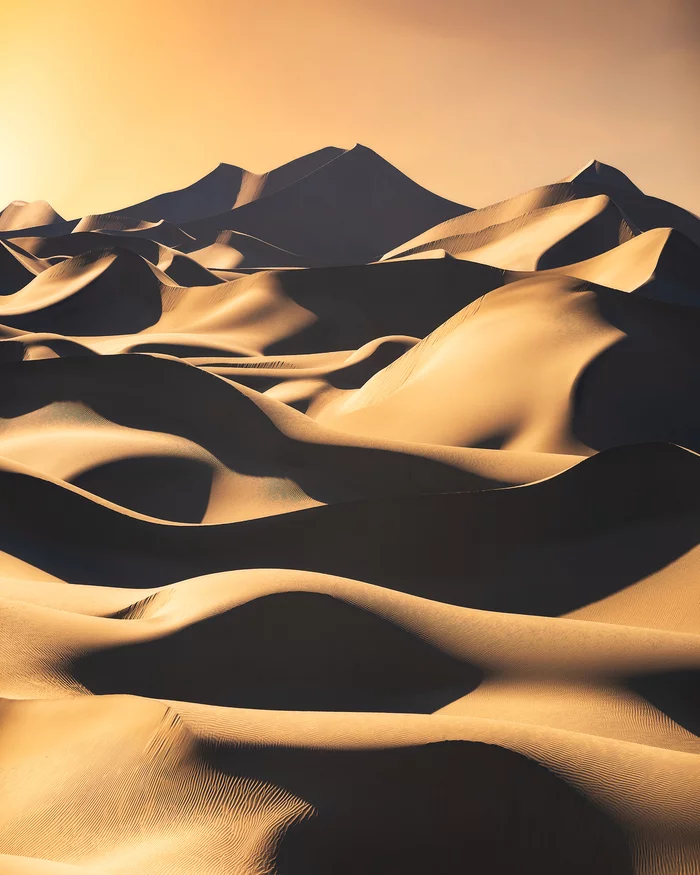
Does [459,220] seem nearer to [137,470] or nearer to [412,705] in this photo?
[137,470]

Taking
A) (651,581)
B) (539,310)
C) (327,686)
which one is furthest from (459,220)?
(327,686)

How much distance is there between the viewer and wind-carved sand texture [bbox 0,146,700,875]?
343 centimetres

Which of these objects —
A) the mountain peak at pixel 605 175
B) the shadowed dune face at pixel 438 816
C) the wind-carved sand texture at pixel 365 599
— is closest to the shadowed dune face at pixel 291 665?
the wind-carved sand texture at pixel 365 599

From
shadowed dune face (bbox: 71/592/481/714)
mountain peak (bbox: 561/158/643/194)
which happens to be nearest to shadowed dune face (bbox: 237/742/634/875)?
shadowed dune face (bbox: 71/592/481/714)

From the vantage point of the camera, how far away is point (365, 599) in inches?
212

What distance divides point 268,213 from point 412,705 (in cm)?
3506

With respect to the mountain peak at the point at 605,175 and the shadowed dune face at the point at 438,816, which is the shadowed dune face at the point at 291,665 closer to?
the shadowed dune face at the point at 438,816

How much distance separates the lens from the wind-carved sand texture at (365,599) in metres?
3.43

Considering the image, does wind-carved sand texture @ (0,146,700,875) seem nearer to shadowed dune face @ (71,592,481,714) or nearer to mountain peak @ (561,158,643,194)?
shadowed dune face @ (71,592,481,714)

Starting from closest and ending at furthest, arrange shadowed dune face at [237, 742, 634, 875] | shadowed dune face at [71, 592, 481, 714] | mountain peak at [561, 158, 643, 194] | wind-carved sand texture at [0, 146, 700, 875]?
shadowed dune face at [237, 742, 634, 875] < wind-carved sand texture at [0, 146, 700, 875] < shadowed dune face at [71, 592, 481, 714] < mountain peak at [561, 158, 643, 194]

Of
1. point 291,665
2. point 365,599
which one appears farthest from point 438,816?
point 365,599

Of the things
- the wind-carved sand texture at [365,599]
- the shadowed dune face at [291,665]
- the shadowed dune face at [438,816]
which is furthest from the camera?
the shadowed dune face at [291,665]

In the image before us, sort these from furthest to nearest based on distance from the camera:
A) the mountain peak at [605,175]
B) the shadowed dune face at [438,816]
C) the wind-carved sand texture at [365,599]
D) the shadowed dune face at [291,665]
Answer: the mountain peak at [605,175] → the shadowed dune face at [291,665] → the wind-carved sand texture at [365,599] → the shadowed dune face at [438,816]

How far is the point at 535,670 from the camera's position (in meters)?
5.05
